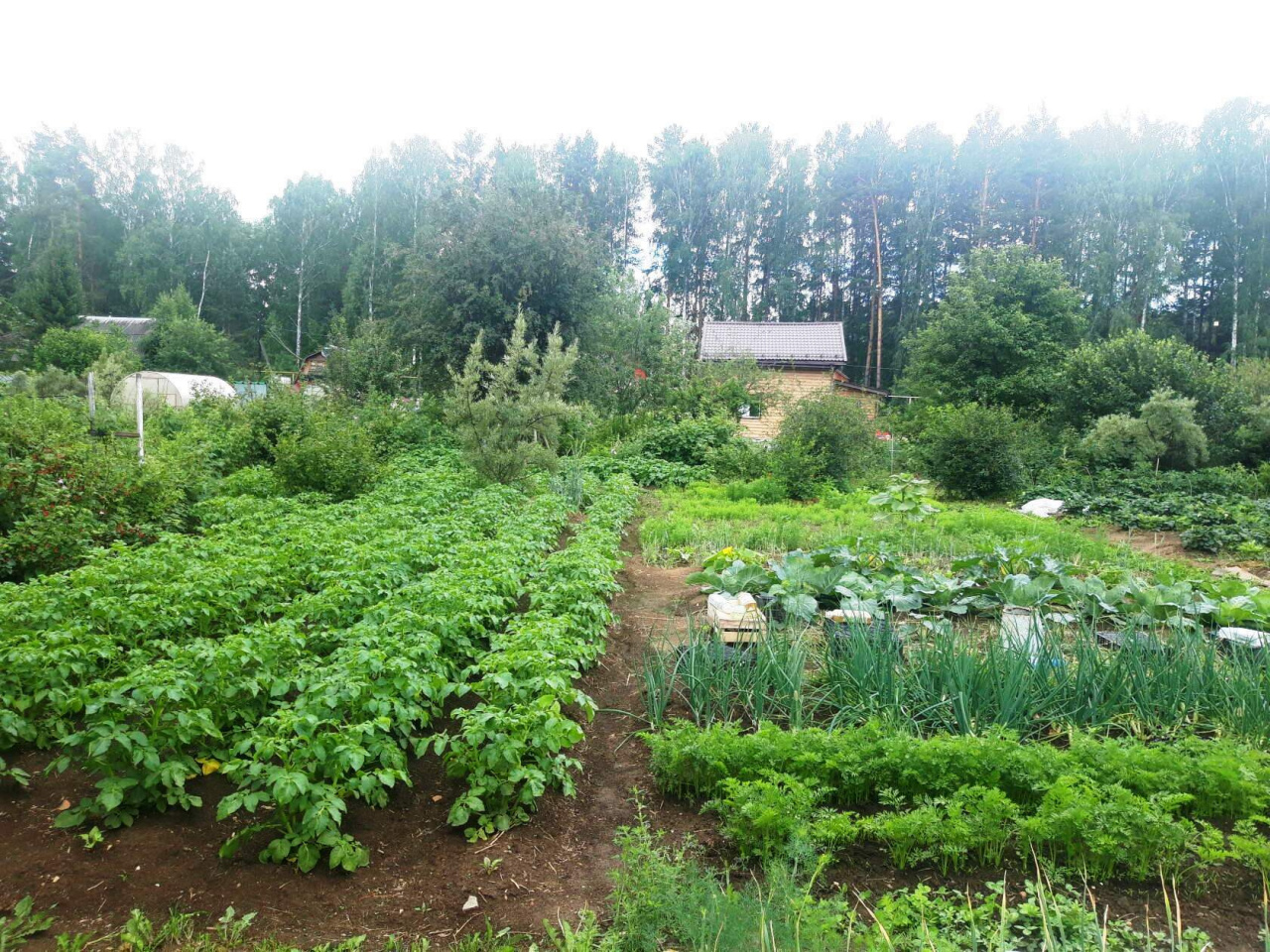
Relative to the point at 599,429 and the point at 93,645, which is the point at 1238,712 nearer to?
the point at 93,645

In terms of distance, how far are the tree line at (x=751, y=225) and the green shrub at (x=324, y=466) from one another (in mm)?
14029

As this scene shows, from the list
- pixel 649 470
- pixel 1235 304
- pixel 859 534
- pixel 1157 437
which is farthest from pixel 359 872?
pixel 1235 304

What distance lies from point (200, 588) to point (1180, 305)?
130ft

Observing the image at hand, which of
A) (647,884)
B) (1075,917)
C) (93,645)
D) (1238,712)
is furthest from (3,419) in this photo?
(1238,712)

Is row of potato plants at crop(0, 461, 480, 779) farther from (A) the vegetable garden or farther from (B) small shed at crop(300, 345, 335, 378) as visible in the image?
(B) small shed at crop(300, 345, 335, 378)

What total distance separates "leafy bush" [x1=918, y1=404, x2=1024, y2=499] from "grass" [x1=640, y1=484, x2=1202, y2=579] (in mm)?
2867

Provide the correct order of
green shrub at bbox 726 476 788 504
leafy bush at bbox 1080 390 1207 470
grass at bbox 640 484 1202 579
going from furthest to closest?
leafy bush at bbox 1080 390 1207 470 → green shrub at bbox 726 476 788 504 → grass at bbox 640 484 1202 579

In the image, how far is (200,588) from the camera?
3.96 metres

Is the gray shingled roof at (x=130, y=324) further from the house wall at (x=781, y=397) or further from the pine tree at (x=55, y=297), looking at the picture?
the house wall at (x=781, y=397)

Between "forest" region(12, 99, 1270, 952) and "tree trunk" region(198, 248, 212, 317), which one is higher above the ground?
"tree trunk" region(198, 248, 212, 317)

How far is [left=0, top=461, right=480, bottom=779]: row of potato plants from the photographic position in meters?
3.12

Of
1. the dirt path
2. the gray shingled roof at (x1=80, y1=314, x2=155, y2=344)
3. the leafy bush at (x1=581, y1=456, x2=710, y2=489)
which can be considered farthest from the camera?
the gray shingled roof at (x1=80, y1=314, x2=155, y2=344)

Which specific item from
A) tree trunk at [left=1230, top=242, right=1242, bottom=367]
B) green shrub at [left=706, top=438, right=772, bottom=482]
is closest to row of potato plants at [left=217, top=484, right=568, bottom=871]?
green shrub at [left=706, top=438, right=772, bottom=482]

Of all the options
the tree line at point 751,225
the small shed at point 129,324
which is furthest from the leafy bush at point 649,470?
the small shed at point 129,324
